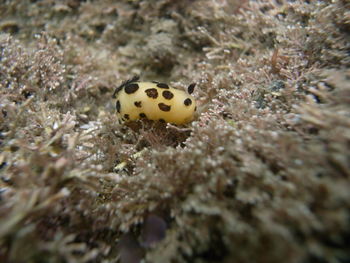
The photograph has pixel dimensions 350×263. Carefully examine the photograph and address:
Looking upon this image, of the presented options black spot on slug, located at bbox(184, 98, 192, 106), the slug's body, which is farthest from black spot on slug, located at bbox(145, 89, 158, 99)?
black spot on slug, located at bbox(184, 98, 192, 106)

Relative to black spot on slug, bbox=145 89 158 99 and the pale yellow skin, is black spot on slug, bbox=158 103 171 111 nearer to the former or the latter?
the pale yellow skin

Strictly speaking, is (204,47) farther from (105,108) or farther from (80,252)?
(80,252)

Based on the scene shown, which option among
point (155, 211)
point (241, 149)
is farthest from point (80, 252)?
point (241, 149)

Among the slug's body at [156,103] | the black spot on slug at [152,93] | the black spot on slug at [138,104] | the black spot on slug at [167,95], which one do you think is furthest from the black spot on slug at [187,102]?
the black spot on slug at [138,104]

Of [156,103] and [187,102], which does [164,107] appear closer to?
[156,103]

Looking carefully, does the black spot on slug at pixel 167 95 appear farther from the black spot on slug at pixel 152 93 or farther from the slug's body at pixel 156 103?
the black spot on slug at pixel 152 93

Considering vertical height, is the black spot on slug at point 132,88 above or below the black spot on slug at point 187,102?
above
